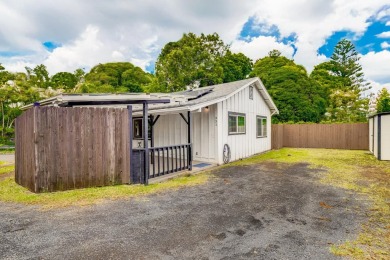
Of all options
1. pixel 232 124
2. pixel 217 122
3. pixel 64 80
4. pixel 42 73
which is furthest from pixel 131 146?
pixel 64 80

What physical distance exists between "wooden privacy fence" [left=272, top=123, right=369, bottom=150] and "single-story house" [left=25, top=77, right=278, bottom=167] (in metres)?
4.79

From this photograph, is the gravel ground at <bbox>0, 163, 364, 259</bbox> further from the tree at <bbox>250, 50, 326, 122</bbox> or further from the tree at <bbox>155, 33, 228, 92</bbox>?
the tree at <bbox>155, 33, 228, 92</bbox>

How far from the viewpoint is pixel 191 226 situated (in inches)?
156

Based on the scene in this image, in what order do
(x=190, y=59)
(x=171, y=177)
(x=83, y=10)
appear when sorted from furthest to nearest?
(x=190, y=59) < (x=83, y=10) < (x=171, y=177)

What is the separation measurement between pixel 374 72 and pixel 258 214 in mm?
43564

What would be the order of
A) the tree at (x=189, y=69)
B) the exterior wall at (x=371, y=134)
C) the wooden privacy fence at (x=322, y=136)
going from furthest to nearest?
the tree at (x=189, y=69) < the wooden privacy fence at (x=322, y=136) < the exterior wall at (x=371, y=134)

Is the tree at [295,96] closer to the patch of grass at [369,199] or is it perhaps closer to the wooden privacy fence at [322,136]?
the wooden privacy fence at [322,136]

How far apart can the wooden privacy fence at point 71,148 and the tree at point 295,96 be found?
21.3 meters

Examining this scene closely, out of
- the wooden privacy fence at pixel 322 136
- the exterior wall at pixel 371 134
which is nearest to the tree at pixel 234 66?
the wooden privacy fence at pixel 322 136

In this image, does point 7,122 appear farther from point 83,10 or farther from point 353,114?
point 353,114

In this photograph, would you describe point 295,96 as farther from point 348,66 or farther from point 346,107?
point 348,66

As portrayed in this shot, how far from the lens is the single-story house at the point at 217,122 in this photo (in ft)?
33.0

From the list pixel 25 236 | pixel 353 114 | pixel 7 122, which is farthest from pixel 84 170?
pixel 353 114

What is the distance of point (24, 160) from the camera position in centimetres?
644
